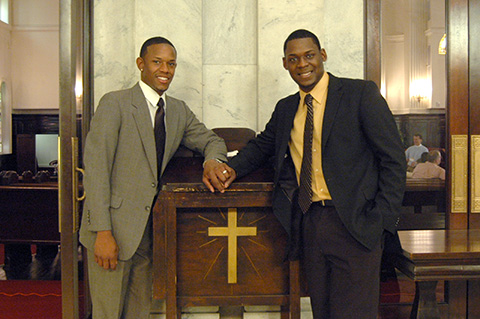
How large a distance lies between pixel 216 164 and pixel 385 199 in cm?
86

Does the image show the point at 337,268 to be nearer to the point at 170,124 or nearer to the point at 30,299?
the point at 170,124

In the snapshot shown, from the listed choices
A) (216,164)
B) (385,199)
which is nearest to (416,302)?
(385,199)

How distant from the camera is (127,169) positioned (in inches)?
102

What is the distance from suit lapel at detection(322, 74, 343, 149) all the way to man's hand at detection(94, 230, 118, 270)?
49.0 inches

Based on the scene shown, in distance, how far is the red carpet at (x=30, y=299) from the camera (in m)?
3.98

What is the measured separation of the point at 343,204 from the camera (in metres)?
2.18

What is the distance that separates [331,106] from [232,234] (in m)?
0.81

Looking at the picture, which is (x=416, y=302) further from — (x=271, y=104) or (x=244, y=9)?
(x=244, y=9)

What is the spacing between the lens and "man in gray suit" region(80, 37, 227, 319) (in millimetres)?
2512

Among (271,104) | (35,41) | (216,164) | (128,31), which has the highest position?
(35,41)

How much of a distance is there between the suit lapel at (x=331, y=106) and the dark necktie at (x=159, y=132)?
97cm

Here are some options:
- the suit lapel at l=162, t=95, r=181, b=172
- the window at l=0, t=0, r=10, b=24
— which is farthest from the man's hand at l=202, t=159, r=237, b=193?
the window at l=0, t=0, r=10, b=24

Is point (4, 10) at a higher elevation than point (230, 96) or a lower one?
higher

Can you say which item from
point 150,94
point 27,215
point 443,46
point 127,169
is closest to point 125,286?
point 127,169
